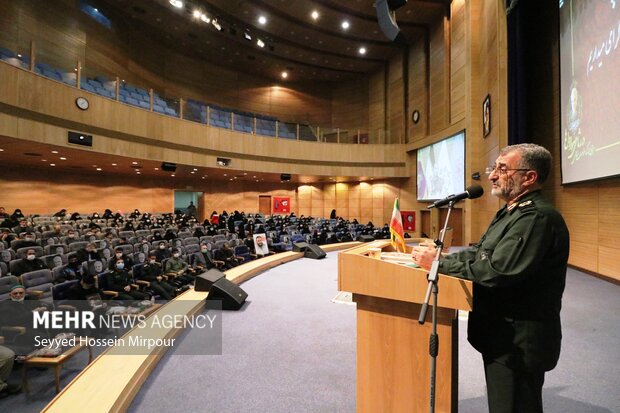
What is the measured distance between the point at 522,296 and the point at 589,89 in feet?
18.5

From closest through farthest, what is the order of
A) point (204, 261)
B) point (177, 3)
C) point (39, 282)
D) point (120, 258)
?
point (39, 282) → point (120, 258) → point (204, 261) → point (177, 3)

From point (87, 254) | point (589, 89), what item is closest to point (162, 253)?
point (87, 254)

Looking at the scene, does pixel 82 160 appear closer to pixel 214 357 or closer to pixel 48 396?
pixel 48 396

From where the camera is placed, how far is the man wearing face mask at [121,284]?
5.23 meters

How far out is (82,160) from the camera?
35.7 ft

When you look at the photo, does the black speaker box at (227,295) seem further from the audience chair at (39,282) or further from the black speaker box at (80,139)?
the black speaker box at (80,139)

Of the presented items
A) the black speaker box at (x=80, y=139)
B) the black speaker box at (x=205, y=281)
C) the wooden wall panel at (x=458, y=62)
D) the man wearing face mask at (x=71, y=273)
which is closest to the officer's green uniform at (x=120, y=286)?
the man wearing face mask at (x=71, y=273)

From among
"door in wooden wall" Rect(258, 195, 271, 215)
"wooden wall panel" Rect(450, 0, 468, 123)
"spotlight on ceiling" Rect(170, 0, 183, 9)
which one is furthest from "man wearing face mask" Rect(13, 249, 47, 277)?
"door in wooden wall" Rect(258, 195, 271, 215)

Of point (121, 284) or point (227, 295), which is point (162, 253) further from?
point (227, 295)

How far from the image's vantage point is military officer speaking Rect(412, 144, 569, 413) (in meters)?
1.19

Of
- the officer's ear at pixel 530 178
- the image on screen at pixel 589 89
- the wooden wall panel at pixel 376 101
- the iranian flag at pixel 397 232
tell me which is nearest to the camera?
the officer's ear at pixel 530 178

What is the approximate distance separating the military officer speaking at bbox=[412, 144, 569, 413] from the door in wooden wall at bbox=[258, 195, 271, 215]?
1830cm

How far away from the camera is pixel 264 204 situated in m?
19.5

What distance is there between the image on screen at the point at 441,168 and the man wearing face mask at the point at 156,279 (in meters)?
9.74
